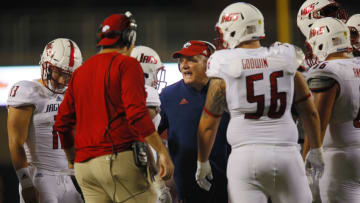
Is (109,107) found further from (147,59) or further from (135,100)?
(147,59)

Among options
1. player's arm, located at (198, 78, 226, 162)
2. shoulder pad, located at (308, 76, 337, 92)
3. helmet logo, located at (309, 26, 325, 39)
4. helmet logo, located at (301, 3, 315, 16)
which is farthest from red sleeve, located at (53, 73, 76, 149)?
helmet logo, located at (301, 3, 315, 16)

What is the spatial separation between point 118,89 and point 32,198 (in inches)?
44.8

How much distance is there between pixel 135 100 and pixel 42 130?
118cm

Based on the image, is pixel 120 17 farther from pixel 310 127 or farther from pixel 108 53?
pixel 310 127

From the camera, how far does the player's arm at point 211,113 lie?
136 inches

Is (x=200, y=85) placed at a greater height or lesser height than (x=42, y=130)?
greater

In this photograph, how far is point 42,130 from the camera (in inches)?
156

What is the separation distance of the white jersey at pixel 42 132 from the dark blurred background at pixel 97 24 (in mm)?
5275

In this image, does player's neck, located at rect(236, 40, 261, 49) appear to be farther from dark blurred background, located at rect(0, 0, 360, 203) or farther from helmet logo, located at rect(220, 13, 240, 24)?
dark blurred background, located at rect(0, 0, 360, 203)

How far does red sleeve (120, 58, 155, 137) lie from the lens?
3.03m

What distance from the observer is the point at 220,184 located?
4172 mm

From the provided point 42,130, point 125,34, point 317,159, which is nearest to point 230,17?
point 125,34

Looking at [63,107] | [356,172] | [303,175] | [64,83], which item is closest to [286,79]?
[303,175]

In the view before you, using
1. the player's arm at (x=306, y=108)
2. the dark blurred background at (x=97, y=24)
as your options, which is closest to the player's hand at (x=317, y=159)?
the player's arm at (x=306, y=108)
